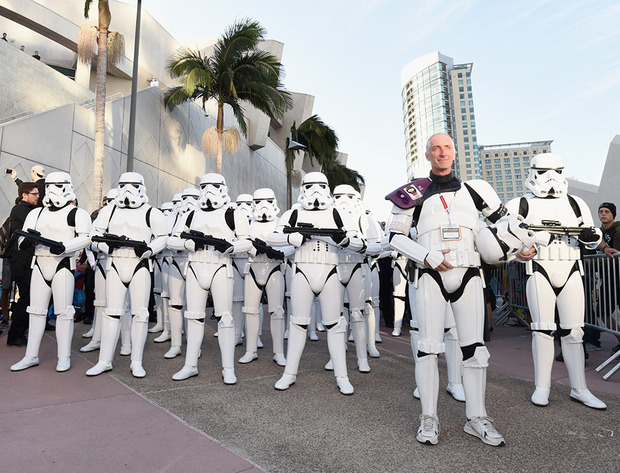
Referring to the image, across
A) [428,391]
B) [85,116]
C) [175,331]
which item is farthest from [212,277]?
[85,116]

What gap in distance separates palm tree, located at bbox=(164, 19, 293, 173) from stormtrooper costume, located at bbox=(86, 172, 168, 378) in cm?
1006

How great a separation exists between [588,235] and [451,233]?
151cm

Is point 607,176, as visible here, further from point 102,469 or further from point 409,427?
point 102,469

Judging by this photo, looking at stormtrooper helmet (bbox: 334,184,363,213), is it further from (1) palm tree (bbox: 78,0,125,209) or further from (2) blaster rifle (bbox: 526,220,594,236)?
(1) palm tree (bbox: 78,0,125,209)

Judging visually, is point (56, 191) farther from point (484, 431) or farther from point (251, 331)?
point (484, 431)

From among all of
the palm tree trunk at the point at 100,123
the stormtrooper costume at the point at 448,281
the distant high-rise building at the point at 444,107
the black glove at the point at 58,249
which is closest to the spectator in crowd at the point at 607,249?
the stormtrooper costume at the point at 448,281

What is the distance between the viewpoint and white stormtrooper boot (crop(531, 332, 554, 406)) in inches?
134

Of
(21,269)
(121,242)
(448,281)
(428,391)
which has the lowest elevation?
(428,391)

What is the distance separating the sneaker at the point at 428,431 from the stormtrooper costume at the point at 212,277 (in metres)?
1.96

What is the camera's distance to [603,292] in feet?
15.3

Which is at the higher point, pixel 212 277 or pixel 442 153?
pixel 442 153

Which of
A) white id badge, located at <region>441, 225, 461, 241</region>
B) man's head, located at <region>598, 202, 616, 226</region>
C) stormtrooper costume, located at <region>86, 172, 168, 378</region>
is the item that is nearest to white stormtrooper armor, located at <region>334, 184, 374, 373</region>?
white id badge, located at <region>441, 225, 461, 241</region>

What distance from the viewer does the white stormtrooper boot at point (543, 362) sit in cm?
339

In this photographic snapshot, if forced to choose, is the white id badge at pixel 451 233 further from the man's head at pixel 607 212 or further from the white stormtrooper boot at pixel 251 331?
the man's head at pixel 607 212
